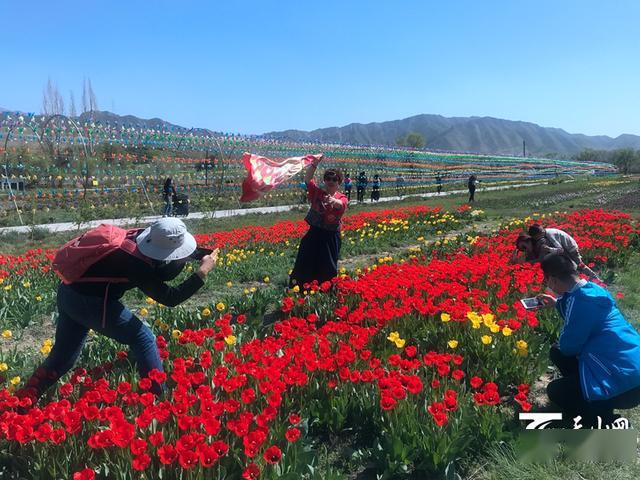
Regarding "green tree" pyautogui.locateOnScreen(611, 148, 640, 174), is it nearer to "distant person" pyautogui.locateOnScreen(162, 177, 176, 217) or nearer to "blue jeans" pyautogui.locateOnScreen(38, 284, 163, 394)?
"distant person" pyautogui.locateOnScreen(162, 177, 176, 217)

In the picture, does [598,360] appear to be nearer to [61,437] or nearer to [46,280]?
[61,437]

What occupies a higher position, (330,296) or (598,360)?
(598,360)

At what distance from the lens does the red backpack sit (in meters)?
2.94

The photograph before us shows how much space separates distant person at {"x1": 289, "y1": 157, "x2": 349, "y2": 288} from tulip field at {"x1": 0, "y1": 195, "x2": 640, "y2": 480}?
18 centimetres

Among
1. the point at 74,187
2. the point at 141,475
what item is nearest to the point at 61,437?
the point at 141,475

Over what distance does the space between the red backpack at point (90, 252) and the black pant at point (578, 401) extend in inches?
102

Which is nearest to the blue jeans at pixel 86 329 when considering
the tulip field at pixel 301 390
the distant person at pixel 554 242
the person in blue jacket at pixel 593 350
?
the tulip field at pixel 301 390

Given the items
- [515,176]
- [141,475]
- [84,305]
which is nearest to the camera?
[141,475]

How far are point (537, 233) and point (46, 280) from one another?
597cm

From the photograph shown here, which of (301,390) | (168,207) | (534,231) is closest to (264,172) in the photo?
(301,390)

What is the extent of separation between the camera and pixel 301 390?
3217 millimetres

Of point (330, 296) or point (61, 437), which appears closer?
point (61, 437)

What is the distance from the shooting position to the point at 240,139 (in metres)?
21.9

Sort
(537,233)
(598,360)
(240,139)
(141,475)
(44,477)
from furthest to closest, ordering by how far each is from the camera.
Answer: (240,139) < (537,233) < (598,360) < (44,477) < (141,475)
